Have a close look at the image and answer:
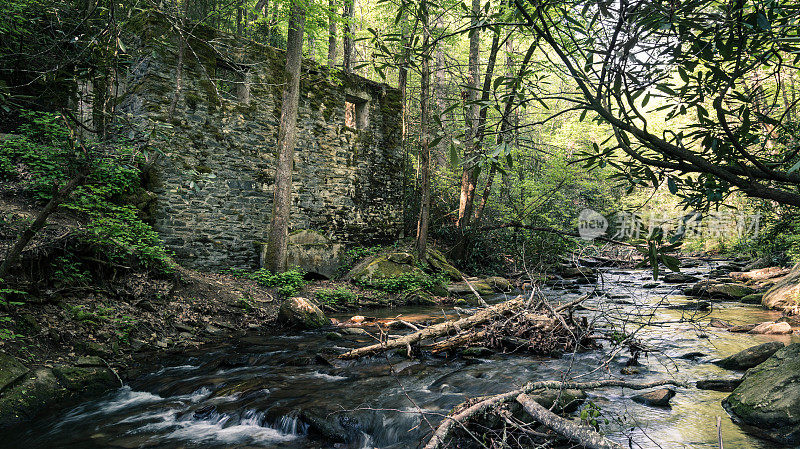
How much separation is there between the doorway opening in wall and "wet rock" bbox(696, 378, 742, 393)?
11.2 meters

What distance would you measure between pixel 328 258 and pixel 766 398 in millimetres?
8816

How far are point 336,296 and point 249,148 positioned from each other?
4.61 metres

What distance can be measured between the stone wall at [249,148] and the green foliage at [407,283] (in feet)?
8.76

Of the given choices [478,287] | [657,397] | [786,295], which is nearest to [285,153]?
[478,287]

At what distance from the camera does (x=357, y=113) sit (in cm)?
1348

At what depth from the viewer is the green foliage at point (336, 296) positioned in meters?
8.60

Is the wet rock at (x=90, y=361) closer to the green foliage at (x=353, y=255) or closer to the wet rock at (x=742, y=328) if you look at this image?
the green foliage at (x=353, y=255)

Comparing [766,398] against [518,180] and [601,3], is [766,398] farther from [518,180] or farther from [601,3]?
[518,180]

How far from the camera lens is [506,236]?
43.0 feet

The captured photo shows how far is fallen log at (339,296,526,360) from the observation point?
5152 millimetres

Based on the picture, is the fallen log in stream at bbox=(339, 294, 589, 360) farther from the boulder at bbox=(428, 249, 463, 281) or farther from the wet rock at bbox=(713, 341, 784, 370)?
the boulder at bbox=(428, 249, 463, 281)

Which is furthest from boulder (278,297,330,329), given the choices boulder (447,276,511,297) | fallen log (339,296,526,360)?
boulder (447,276,511,297)

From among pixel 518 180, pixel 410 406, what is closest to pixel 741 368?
pixel 410 406

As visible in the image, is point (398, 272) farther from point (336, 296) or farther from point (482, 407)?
point (482, 407)
